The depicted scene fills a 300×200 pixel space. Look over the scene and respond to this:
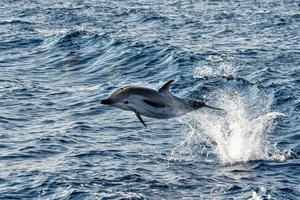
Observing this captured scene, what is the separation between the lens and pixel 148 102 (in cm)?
2167

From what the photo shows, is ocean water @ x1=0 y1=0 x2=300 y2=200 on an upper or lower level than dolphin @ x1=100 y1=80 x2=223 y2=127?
lower

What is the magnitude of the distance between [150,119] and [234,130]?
4674mm

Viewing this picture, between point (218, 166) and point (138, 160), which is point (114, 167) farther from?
point (218, 166)

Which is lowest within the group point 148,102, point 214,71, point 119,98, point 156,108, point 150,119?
point 150,119

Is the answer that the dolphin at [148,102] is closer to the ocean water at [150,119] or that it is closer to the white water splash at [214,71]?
the ocean water at [150,119]

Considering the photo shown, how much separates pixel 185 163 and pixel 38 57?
2315 cm

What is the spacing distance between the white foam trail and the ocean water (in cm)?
5

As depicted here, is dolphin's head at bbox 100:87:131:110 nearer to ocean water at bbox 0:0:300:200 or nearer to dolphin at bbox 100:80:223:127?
dolphin at bbox 100:80:223:127

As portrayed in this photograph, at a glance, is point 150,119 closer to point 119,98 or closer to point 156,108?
point 156,108

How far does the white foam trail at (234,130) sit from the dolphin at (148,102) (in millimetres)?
5725

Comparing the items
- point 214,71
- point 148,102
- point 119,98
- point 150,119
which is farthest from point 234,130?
point 119,98

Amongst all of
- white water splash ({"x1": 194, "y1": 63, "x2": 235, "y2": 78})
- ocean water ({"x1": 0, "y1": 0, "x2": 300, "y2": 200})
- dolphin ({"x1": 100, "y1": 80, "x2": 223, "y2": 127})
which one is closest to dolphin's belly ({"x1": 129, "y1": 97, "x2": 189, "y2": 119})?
dolphin ({"x1": 100, "y1": 80, "x2": 223, "y2": 127})

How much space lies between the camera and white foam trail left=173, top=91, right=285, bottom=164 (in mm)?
28172

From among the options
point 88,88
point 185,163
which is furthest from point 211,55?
point 185,163
